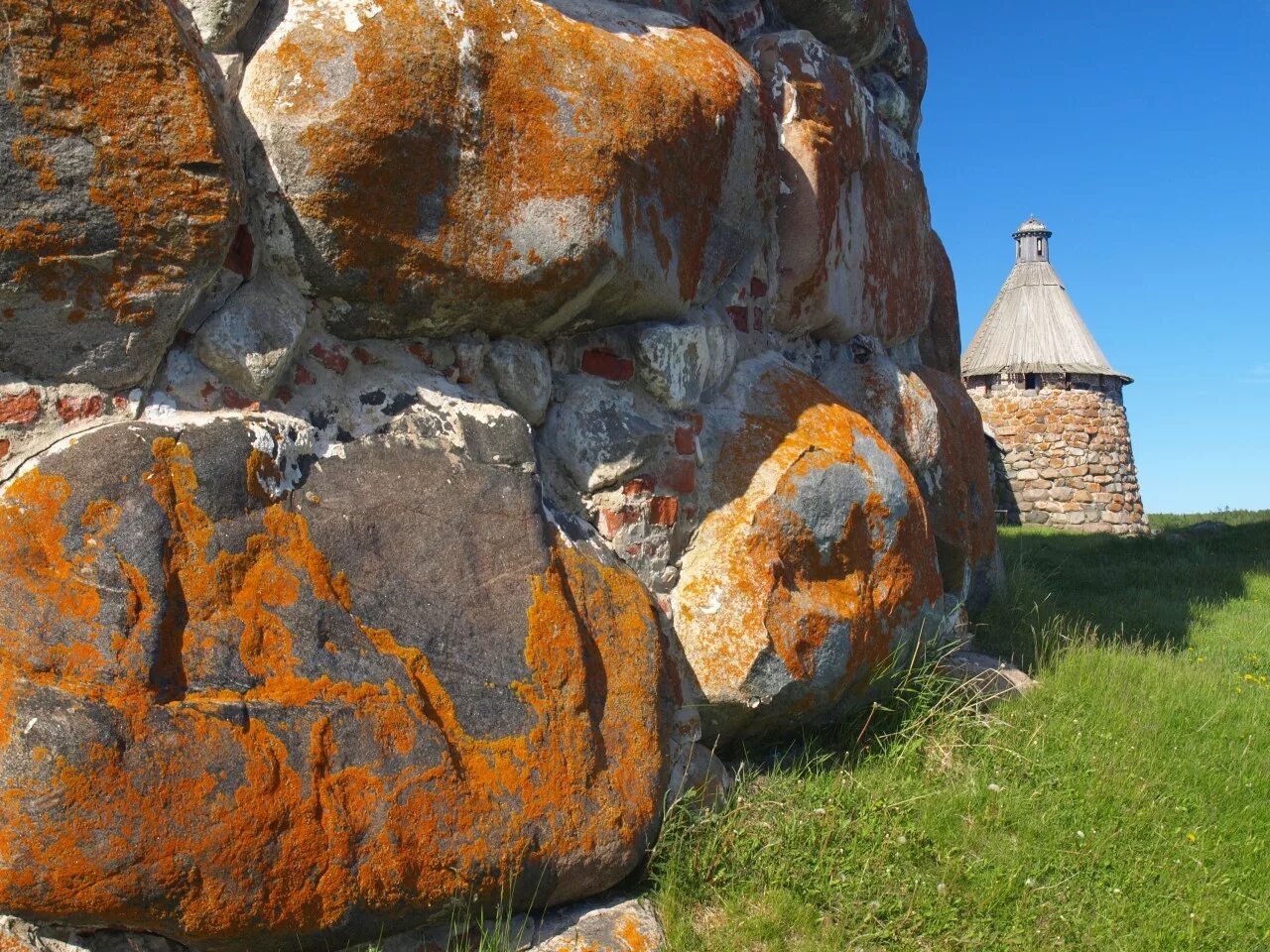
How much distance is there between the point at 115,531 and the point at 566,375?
46.5 inches

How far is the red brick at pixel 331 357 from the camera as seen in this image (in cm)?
227

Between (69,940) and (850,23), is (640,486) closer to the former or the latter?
(69,940)

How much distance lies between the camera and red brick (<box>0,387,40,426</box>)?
6.16 ft

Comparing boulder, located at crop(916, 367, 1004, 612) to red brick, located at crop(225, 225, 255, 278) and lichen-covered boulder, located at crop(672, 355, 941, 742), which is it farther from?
red brick, located at crop(225, 225, 255, 278)

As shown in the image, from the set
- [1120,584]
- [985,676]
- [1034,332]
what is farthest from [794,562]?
[1034,332]

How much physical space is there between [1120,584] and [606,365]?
4.83 metres

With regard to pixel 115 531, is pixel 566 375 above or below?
above

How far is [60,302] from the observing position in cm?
188

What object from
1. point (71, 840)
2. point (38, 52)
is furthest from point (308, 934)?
point (38, 52)

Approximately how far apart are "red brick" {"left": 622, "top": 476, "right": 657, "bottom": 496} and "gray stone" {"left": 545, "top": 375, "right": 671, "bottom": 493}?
0.09 feet

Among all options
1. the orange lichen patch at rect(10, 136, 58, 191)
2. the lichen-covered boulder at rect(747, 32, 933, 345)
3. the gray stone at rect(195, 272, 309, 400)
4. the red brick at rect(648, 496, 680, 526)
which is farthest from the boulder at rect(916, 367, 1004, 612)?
the orange lichen patch at rect(10, 136, 58, 191)

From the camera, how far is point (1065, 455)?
15695 millimetres

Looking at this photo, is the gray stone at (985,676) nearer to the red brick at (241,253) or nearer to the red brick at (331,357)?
the red brick at (331,357)

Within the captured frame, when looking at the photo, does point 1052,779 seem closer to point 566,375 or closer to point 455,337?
point 566,375
